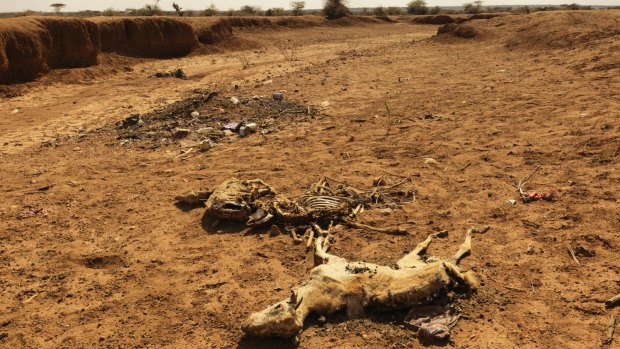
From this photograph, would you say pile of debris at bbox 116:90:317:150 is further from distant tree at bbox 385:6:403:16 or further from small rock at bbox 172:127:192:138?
distant tree at bbox 385:6:403:16

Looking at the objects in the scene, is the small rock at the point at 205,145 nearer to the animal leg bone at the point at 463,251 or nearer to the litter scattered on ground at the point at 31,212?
the litter scattered on ground at the point at 31,212

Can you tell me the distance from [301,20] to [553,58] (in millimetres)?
20127

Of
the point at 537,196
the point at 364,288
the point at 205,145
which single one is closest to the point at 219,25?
the point at 205,145

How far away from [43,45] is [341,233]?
11.4 m

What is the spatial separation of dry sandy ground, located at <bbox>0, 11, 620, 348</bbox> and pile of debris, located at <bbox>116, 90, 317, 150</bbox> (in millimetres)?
299

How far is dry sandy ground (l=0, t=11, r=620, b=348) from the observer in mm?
3268

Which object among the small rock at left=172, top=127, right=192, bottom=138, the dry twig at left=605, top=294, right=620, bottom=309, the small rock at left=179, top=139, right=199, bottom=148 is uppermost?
the small rock at left=172, top=127, right=192, bottom=138

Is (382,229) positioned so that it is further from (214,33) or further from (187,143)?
(214,33)

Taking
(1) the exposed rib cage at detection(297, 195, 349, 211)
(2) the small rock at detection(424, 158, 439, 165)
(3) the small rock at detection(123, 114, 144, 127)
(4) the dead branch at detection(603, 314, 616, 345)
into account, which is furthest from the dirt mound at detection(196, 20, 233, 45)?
(4) the dead branch at detection(603, 314, 616, 345)

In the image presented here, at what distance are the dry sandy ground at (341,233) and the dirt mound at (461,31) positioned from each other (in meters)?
7.40

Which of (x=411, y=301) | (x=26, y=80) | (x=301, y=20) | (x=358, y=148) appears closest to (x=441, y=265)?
(x=411, y=301)

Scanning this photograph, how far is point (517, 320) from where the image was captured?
Result: 3.17m

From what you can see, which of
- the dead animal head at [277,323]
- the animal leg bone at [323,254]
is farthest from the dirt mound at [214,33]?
the dead animal head at [277,323]

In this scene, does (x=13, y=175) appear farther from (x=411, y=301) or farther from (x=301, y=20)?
(x=301, y=20)
